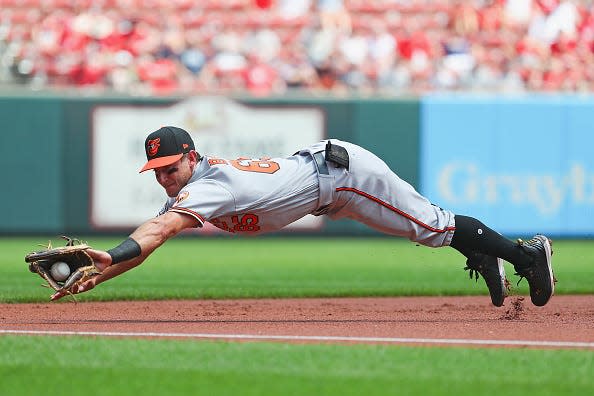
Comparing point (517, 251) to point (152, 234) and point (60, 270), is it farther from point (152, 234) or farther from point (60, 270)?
point (60, 270)

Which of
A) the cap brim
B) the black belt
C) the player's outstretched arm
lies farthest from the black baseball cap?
the black belt

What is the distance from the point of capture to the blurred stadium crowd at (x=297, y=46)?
48.7ft

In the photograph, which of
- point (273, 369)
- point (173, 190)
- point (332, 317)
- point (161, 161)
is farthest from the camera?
point (332, 317)

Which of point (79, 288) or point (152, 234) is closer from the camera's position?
point (152, 234)

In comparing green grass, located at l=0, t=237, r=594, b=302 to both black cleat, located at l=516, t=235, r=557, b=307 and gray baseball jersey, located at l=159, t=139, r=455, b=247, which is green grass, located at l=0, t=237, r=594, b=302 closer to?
black cleat, located at l=516, t=235, r=557, b=307

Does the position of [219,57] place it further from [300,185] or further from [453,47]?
[300,185]

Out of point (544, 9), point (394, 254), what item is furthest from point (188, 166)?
point (544, 9)

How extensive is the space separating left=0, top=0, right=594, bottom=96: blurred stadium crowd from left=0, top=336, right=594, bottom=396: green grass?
9667mm

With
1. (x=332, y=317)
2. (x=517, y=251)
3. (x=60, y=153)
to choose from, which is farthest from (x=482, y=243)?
(x=60, y=153)

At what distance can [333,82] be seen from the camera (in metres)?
15.2

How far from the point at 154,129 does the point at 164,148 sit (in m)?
8.33

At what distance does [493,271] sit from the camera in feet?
21.5

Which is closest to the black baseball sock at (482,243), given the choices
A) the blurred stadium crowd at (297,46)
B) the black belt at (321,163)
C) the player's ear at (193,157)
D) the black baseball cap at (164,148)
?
the black belt at (321,163)

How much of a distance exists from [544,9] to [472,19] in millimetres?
1171
